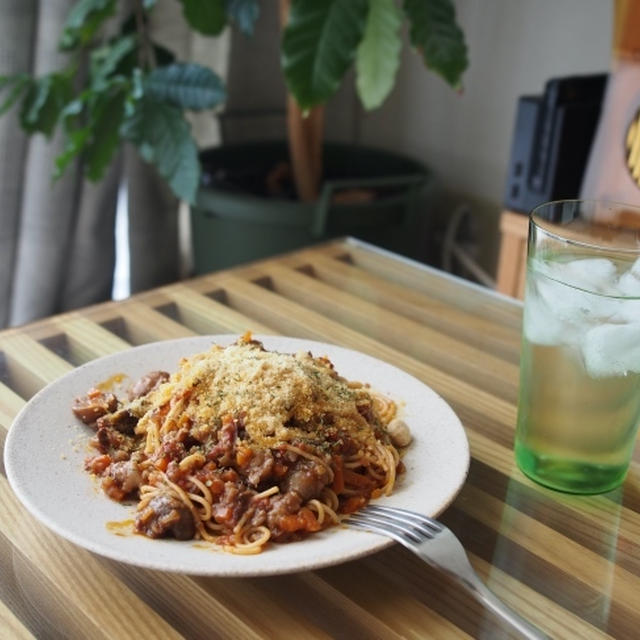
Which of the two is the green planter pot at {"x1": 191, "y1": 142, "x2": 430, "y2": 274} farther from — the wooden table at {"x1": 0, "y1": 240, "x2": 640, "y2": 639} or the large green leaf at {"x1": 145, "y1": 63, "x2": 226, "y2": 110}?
the wooden table at {"x1": 0, "y1": 240, "x2": 640, "y2": 639}

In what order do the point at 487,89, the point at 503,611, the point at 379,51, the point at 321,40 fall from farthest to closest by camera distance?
the point at 487,89
the point at 379,51
the point at 321,40
the point at 503,611

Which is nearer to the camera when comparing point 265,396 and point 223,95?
point 265,396

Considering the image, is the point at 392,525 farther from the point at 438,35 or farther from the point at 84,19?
the point at 84,19

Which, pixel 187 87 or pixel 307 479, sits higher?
pixel 187 87

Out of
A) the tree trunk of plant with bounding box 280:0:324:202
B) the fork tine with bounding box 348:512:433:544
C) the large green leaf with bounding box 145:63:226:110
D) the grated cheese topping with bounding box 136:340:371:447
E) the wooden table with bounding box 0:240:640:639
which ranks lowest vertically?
the wooden table with bounding box 0:240:640:639

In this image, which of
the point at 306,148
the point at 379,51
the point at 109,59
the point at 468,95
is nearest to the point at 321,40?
the point at 379,51

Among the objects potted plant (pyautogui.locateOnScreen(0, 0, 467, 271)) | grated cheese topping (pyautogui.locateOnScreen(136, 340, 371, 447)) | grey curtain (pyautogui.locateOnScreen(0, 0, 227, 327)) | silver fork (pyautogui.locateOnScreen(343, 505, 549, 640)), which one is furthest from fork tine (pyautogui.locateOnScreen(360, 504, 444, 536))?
grey curtain (pyautogui.locateOnScreen(0, 0, 227, 327))

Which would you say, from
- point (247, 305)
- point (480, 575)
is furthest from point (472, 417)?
point (247, 305)
